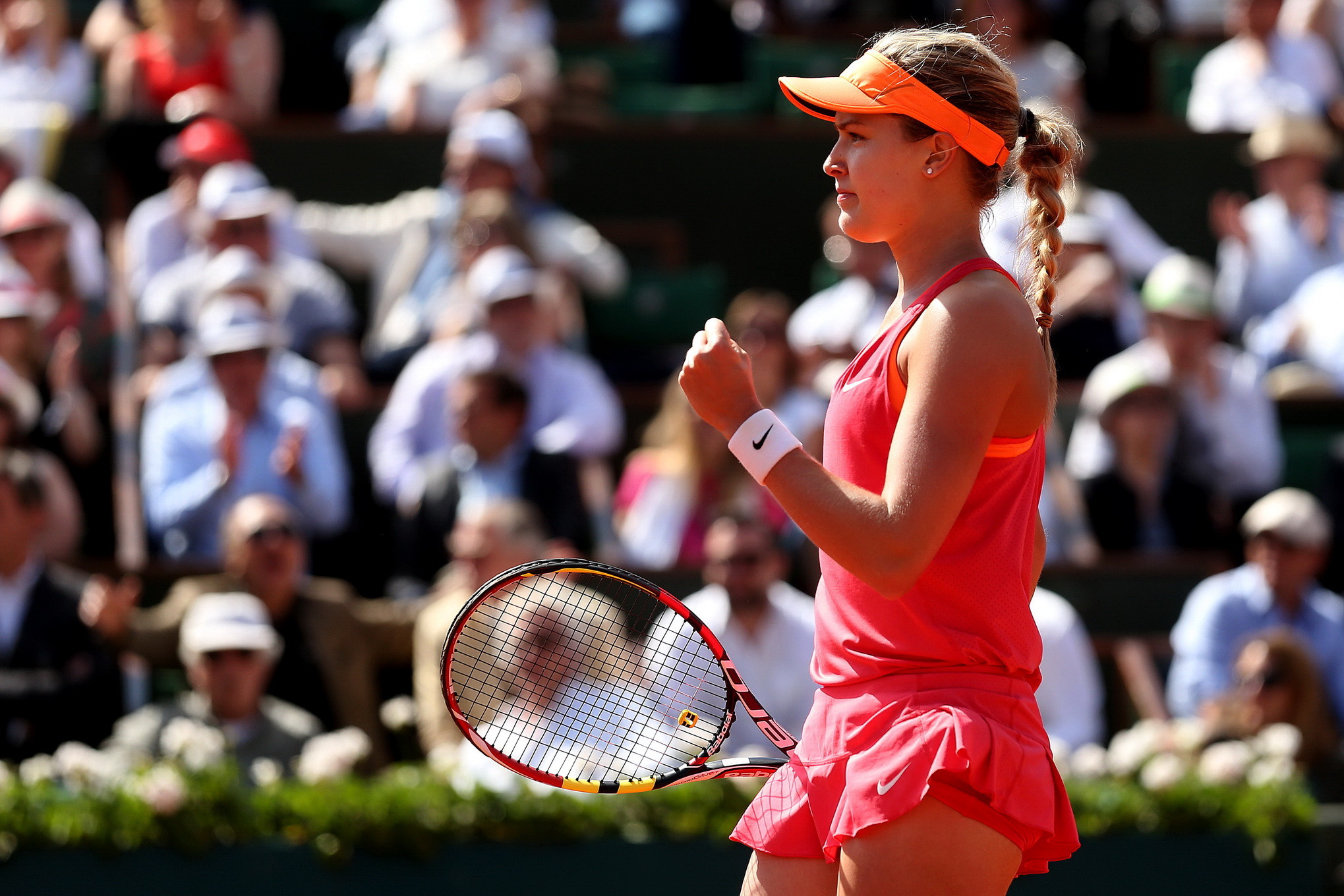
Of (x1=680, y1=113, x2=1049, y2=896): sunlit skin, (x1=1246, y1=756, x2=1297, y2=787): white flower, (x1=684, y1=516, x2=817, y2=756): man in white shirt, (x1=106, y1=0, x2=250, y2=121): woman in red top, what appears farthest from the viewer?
(x1=106, y1=0, x2=250, y2=121): woman in red top

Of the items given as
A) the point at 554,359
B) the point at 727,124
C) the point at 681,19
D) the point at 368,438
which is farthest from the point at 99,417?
the point at 681,19

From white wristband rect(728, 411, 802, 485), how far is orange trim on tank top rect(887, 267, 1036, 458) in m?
0.14

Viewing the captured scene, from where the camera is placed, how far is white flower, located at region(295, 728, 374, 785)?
195 inches

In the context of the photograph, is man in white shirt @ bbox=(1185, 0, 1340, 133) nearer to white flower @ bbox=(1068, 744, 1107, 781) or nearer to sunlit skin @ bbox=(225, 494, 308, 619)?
white flower @ bbox=(1068, 744, 1107, 781)

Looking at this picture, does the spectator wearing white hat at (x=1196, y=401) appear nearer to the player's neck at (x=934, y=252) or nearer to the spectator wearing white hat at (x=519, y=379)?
the spectator wearing white hat at (x=519, y=379)

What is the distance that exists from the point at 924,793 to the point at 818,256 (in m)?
7.10

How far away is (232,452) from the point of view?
6.73 meters

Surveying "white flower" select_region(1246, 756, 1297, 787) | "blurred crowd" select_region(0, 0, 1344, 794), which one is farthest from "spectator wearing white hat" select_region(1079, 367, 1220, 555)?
"white flower" select_region(1246, 756, 1297, 787)

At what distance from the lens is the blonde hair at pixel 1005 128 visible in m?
2.37

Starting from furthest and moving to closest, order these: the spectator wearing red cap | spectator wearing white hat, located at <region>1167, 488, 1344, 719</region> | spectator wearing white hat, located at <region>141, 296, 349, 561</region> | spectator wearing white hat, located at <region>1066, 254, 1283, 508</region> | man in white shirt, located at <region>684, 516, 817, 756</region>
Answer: the spectator wearing red cap
spectator wearing white hat, located at <region>1066, 254, 1283, 508</region>
spectator wearing white hat, located at <region>141, 296, 349, 561</region>
spectator wearing white hat, located at <region>1167, 488, 1344, 719</region>
man in white shirt, located at <region>684, 516, 817, 756</region>

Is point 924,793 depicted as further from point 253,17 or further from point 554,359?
point 253,17

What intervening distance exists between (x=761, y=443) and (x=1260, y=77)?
7.74 meters

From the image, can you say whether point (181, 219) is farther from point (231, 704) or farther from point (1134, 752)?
point (1134, 752)

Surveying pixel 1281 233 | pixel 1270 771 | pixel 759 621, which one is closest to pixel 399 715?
pixel 759 621
